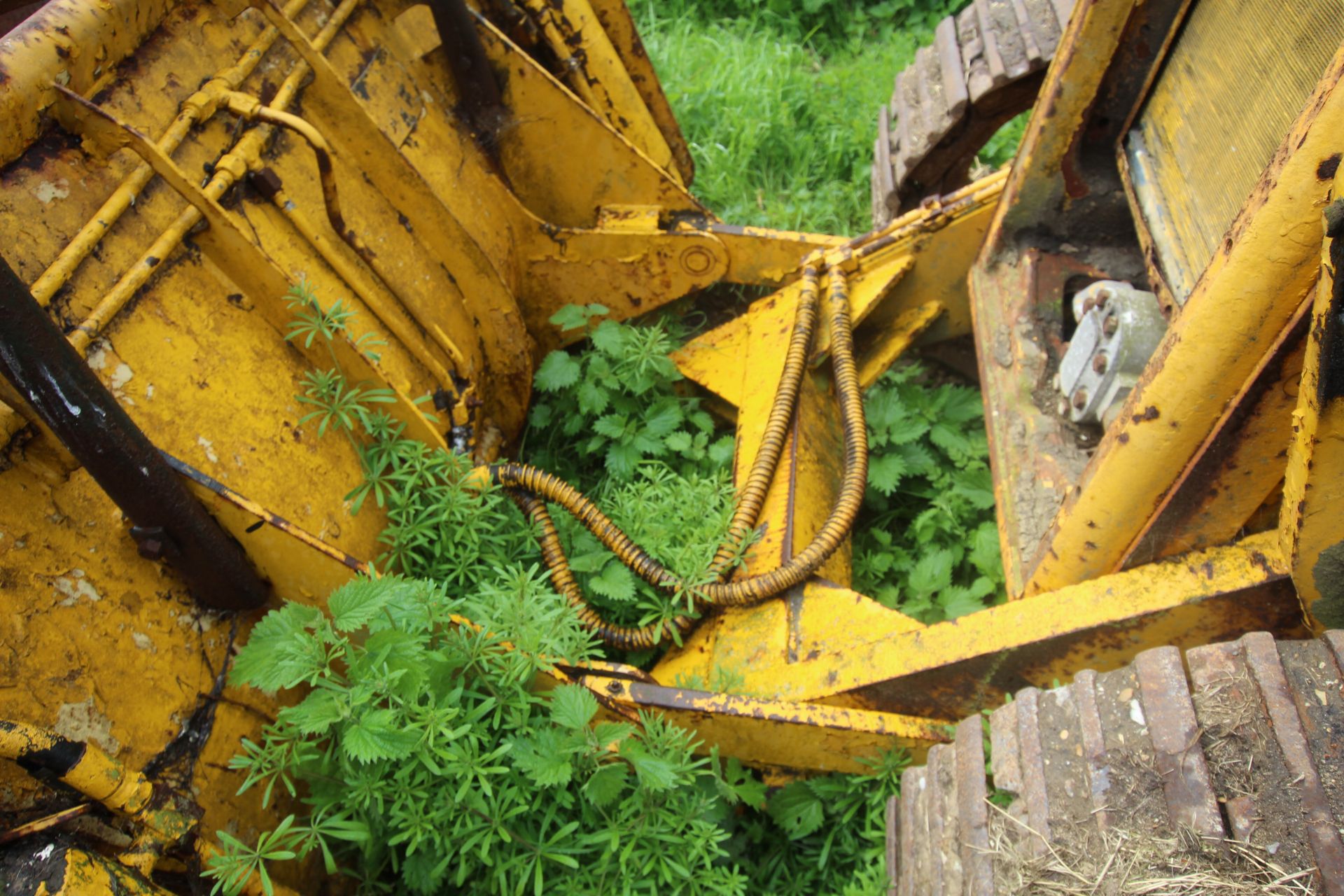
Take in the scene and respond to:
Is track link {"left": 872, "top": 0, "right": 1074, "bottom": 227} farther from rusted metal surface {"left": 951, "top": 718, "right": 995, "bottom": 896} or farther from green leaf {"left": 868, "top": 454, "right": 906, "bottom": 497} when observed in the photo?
rusted metal surface {"left": 951, "top": 718, "right": 995, "bottom": 896}

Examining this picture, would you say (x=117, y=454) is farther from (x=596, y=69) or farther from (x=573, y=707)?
(x=596, y=69)

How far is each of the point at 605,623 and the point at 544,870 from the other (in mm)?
700

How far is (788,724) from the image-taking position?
2074 mm

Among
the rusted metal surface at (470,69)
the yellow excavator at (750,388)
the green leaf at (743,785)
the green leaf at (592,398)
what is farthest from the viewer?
the green leaf at (592,398)

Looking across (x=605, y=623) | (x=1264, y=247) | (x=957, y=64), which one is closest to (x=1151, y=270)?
(x=1264, y=247)

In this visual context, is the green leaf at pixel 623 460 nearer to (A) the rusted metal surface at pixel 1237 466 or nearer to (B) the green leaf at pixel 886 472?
(B) the green leaf at pixel 886 472

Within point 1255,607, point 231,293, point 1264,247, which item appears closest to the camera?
point 1264,247

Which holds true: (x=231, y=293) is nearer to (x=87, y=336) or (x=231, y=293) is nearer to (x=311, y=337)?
(x=311, y=337)

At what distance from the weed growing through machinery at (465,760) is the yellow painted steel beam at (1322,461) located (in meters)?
0.90

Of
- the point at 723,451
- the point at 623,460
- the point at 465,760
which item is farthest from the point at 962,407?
the point at 465,760

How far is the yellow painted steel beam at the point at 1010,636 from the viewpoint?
1740 millimetres

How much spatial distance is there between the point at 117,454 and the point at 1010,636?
1.71 m

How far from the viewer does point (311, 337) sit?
2152 millimetres

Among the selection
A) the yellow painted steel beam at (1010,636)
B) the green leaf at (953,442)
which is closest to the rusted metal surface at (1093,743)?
the yellow painted steel beam at (1010,636)
